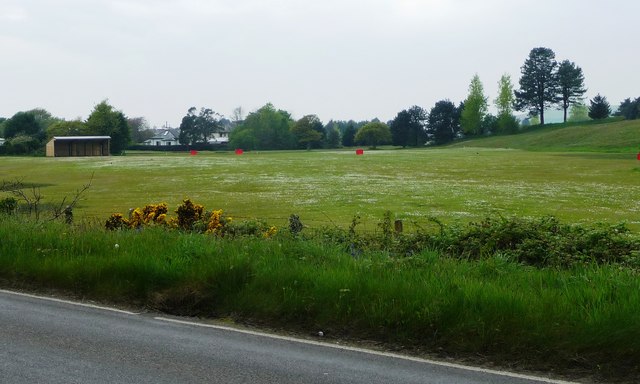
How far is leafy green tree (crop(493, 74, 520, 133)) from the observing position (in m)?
161

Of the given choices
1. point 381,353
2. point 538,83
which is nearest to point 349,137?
point 538,83

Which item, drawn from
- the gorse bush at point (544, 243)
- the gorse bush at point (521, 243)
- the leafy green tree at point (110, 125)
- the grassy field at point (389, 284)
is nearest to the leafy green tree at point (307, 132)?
the leafy green tree at point (110, 125)

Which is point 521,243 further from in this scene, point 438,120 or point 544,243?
point 438,120

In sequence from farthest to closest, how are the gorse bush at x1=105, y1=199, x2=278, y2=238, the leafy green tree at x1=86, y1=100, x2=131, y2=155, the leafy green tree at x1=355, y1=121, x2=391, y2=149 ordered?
the leafy green tree at x1=355, y1=121, x2=391, y2=149 → the leafy green tree at x1=86, y1=100, x2=131, y2=155 → the gorse bush at x1=105, y1=199, x2=278, y2=238

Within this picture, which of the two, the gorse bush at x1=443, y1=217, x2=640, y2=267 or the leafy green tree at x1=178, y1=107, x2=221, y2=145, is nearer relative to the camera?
the gorse bush at x1=443, y1=217, x2=640, y2=267

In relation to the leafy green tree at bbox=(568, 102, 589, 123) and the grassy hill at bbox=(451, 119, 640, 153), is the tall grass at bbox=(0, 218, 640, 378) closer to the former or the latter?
the grassy hill at bbox=(451, 119, 640, 153)

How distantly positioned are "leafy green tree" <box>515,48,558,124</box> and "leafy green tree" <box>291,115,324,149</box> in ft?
165

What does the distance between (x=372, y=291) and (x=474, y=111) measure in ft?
516

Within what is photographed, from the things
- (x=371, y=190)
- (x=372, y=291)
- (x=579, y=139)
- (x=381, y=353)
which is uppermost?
(x=579, y=139)

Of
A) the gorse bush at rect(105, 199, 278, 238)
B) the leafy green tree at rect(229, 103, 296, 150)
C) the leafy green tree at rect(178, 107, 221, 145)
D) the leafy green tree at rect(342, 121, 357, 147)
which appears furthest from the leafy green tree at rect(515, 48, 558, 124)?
the gorse bush at rect(105, 199, 278, 238)

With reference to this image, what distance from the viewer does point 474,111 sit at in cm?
16012

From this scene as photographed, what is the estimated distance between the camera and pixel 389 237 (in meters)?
12.6

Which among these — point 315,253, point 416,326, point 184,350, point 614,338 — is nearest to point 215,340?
point 184,350

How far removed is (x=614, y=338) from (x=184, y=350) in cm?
430
